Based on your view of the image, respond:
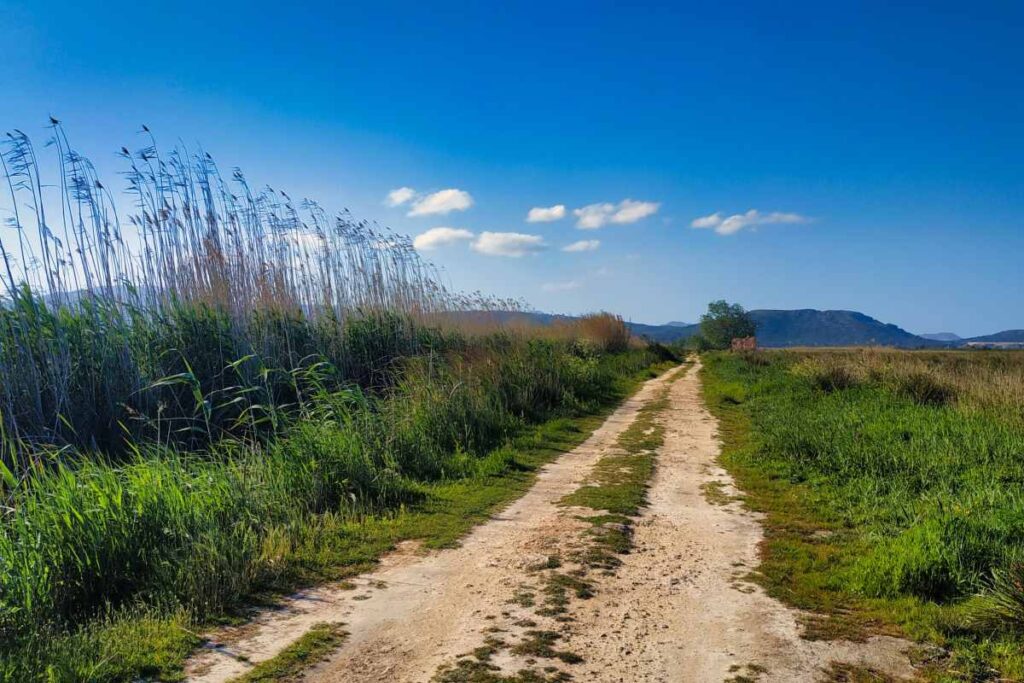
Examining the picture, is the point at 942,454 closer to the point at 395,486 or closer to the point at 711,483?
the point at 711,483

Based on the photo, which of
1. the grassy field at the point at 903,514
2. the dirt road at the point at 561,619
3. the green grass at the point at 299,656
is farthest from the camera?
the grassy field at the point at 903,514

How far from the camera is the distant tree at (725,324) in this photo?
86312 mm

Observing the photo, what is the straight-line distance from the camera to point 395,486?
667 cm

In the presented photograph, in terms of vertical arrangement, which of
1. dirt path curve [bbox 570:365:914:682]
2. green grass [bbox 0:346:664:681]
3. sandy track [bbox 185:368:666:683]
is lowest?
dirt path curve [bbox 570:365:914:682]

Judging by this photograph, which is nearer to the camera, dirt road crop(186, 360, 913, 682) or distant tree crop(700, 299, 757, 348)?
dirt road crop(186, 360, 913, 682)

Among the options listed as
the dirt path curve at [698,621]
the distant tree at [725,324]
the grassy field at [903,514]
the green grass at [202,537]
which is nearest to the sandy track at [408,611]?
the green grass at [202,537]

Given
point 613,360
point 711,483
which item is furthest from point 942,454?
point 613,360

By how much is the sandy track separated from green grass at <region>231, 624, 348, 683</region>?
0.06 meters

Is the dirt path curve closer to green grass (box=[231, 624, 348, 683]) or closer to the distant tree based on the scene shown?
green grass (box=[231, 624, 348, 683])

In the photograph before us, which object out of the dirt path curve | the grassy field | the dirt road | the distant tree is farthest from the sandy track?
the distant tree

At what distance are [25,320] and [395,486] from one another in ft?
14.4

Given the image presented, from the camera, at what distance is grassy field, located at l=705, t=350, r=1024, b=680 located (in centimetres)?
376

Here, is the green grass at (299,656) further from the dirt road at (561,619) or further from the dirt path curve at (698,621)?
the dirt path curve at (698,621)

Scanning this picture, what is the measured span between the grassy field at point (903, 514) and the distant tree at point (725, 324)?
7640 centimetres
